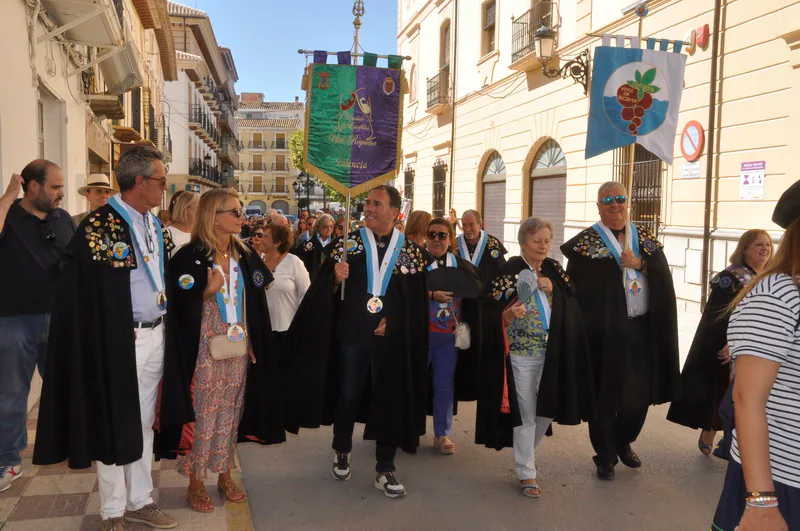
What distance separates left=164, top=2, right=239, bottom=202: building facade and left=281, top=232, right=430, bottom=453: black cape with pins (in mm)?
24603

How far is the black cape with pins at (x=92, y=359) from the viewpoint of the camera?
339 cm

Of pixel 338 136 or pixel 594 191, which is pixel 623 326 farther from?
pixel 594 191

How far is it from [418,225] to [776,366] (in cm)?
425

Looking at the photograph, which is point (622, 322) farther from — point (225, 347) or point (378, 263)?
point (225, 347)

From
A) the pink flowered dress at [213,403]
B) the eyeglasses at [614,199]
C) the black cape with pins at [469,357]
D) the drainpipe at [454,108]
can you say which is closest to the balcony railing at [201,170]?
the drainpipe at [454,108]

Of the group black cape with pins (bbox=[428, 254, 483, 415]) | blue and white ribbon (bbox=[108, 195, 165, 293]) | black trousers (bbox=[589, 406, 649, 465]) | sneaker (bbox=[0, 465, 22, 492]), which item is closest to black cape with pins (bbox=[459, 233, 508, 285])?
black cape with pins (bbox=[428, 254, 483, 415])

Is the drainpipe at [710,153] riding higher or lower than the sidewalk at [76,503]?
higher

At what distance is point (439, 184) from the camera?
21.5 meters

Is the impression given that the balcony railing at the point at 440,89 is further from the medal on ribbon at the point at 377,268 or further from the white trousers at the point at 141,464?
the white trousers at the point at 141,464

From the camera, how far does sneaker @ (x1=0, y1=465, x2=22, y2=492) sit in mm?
4137

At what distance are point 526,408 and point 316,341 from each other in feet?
4.73

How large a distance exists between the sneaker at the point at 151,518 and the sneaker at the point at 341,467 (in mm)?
1193

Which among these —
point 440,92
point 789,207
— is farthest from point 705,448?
point 440,92

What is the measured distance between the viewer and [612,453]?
4691 millimetres
